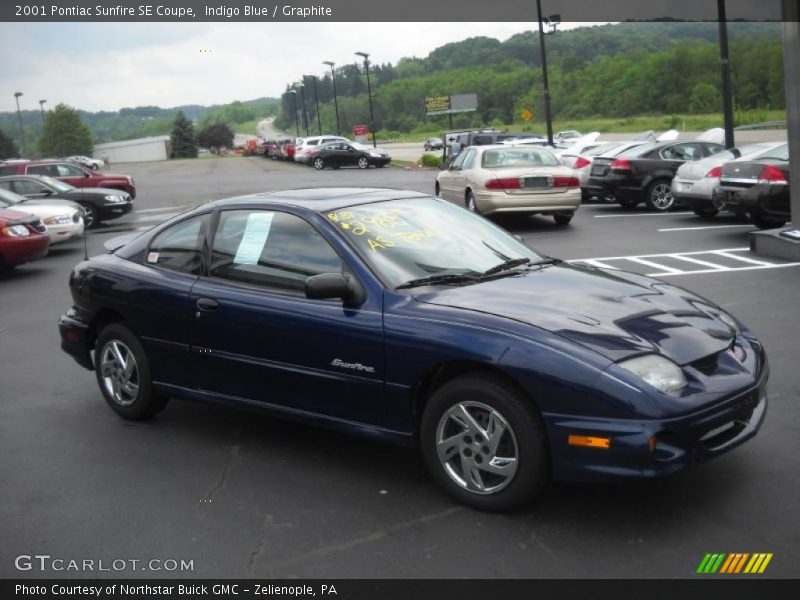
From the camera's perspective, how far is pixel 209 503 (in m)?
4.68

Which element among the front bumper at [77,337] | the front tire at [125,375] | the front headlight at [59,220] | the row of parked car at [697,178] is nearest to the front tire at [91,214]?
the front headlight at [59,220]

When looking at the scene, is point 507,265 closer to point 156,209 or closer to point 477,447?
point 477,447

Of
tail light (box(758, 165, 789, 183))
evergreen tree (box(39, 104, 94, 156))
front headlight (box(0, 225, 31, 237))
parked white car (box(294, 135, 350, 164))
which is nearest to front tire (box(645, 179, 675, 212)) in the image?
tail light (box(758, 165, 789, 183))

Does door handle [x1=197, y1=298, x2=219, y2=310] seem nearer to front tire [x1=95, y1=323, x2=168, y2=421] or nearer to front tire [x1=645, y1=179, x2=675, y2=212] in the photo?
front tire [x1=95, y1=323, x2=168, y2=421]

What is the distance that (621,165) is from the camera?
60.7ft

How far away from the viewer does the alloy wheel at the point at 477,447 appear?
4.27 m

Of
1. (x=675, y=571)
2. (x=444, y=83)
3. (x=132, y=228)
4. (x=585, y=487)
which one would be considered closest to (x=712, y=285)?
(x=585, y=487)

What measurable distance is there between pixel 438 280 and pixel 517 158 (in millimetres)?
12322

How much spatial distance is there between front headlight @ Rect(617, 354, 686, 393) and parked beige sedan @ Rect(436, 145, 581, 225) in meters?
12.0

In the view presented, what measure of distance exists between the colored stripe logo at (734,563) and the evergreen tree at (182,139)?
13966 centimetres

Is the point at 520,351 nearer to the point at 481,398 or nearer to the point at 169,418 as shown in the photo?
the point at 481,398

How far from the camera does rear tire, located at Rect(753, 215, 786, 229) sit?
44.3ft

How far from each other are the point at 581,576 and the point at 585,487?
101 cm
